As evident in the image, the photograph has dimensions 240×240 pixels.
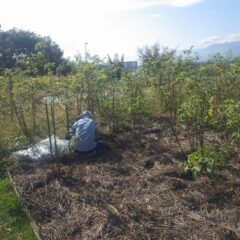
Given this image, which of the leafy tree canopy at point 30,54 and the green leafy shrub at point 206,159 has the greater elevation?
the leafy tree canopy at point 30,54

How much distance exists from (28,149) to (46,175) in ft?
3.93

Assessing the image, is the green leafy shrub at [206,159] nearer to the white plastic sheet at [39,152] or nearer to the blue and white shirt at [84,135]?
the blue and white shirt at [84,135]

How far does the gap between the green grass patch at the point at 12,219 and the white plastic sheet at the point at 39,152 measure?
→ 38.1 inches

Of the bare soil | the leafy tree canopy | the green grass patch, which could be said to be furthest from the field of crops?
the leafy tree canopy

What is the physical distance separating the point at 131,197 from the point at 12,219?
133 cm

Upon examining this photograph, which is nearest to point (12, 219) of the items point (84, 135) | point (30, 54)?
point (84, 135)

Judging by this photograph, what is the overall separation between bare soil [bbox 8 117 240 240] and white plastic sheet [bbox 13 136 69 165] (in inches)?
8.1

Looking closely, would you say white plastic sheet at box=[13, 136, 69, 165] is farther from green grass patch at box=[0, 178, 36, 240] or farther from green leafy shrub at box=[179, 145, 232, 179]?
green leafy shrub at box=[179, 145, 232, 179]

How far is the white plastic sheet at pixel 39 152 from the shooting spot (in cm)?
671

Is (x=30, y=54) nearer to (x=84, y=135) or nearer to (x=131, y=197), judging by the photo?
(x=84, y=135)

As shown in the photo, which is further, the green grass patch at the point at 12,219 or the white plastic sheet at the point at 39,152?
the white plastic sheet at the point at 39,152

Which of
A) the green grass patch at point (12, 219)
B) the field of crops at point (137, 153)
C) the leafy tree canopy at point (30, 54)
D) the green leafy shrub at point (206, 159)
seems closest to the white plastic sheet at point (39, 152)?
the field of crops at point (137, 153)

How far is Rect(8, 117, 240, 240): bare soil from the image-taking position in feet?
13.9

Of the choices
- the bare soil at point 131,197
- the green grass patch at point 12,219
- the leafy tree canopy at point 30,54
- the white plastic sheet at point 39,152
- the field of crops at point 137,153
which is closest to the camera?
the bare soil at point 131,197
